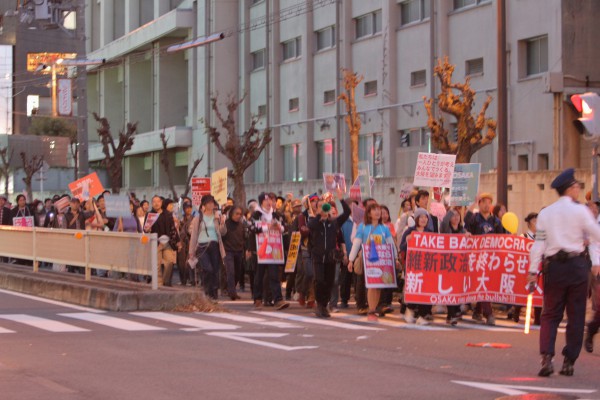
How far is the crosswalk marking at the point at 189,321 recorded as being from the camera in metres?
16.0

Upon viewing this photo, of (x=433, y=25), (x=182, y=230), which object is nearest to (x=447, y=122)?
(x=433, y=25)

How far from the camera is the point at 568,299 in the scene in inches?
456

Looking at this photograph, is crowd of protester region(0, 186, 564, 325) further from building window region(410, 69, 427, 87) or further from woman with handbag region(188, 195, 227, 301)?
building window region(410, 69, 427, 87)

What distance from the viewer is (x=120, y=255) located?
20125mm

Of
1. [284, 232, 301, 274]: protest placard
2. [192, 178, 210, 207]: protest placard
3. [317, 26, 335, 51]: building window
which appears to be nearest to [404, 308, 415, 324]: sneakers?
[284, 232, 301, 274]: protest placard

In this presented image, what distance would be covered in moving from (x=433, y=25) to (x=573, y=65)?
744 centimetres

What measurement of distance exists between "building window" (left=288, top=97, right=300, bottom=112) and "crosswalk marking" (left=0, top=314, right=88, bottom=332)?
119ft

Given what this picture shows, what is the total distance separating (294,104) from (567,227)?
141ft

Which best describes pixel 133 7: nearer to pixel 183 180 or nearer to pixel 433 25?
pixel 183 180

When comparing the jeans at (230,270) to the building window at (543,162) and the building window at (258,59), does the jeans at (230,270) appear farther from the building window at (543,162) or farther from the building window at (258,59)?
the building window at (258,59)

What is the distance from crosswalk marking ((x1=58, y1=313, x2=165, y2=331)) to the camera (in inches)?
616

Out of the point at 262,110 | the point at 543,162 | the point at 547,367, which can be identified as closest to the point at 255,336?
the point at 547,367

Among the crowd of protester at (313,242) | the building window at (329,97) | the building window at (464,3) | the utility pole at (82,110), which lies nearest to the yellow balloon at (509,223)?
the crowd of protester at (313,242)

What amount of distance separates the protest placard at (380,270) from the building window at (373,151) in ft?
93.2
